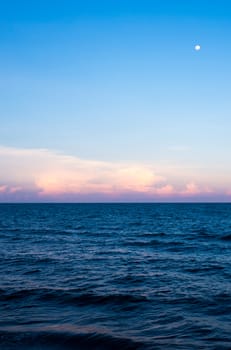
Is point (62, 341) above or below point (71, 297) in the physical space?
above

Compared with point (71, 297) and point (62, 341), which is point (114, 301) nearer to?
point (71, 297)

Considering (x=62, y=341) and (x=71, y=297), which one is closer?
(x=62, y=341)

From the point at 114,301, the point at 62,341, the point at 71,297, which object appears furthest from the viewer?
the point at 71,297

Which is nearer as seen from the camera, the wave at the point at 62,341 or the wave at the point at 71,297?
the wave at the point at 62,341

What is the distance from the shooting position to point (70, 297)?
1591 centimetres

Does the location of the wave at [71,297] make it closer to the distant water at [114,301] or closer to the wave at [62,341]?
the distant water at [114,301]

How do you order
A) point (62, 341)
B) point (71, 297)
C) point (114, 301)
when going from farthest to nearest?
point (71, 297) → point (114, 301) → point (62, 341)

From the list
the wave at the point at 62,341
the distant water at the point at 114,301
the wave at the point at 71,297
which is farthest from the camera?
the wave at the point at 71,297

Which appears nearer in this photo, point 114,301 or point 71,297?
point 114,301

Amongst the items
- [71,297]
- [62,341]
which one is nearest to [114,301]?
[71,297]

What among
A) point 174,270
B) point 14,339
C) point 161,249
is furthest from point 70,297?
point 161,249

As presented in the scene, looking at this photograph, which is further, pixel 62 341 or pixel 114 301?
pixel 114 301

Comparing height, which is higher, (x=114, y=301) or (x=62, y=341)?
(x=62, y=341)

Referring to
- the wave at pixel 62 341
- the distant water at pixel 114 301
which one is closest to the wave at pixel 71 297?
the distant water at pixel 114 301
